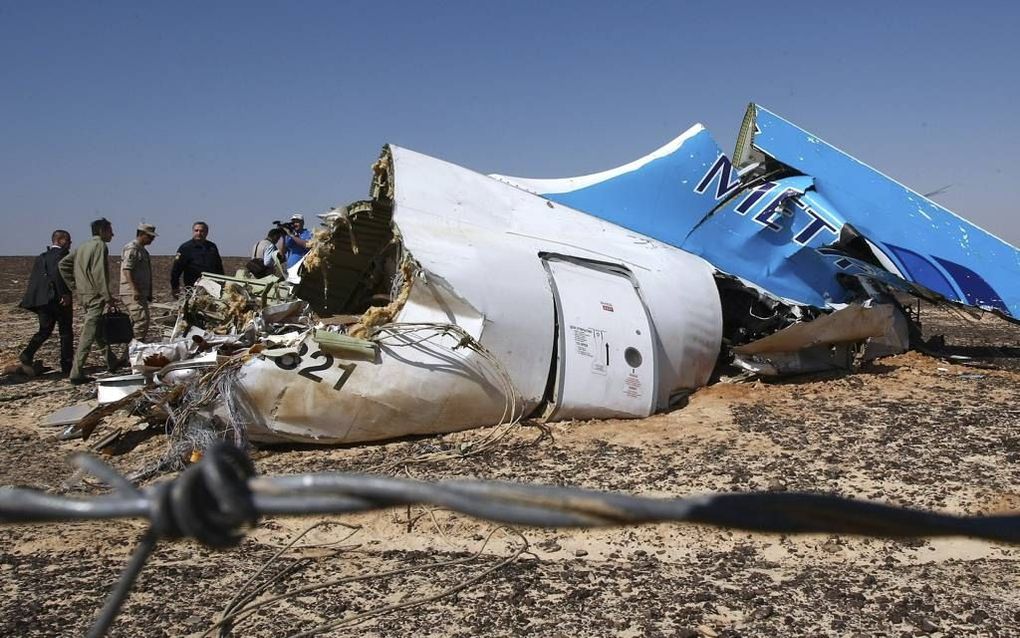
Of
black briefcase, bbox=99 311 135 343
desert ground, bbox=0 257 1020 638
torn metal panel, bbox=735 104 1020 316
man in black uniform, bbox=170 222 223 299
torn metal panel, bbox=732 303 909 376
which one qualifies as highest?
torn metal panel, bbox=735 104 1020 316

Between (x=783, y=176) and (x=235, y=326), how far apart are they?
6.66 metres

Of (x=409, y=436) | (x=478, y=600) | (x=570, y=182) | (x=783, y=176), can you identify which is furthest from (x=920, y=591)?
(x=783, y=176)

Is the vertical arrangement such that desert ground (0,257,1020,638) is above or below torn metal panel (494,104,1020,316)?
below

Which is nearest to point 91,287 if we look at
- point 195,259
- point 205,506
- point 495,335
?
point 195,259

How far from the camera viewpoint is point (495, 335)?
6609 mm

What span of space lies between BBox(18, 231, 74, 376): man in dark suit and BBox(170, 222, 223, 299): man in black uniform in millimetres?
1316

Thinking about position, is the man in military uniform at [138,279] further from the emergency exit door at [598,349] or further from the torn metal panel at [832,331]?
the torn metal panel at [832,331]

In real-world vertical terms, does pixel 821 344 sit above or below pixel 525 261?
below

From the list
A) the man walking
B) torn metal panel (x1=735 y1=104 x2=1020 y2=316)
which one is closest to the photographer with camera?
the man walking

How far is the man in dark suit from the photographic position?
31.8 ft

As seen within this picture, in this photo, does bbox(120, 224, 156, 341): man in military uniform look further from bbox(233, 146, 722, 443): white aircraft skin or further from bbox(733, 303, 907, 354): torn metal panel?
bbox(733, 303, 907, 354): torn metal panel

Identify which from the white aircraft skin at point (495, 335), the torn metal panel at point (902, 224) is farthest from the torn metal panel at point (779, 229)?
the white aircraft skin at point (495, 335)

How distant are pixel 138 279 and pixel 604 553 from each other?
24.0ft

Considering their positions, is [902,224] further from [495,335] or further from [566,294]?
[495,335]
